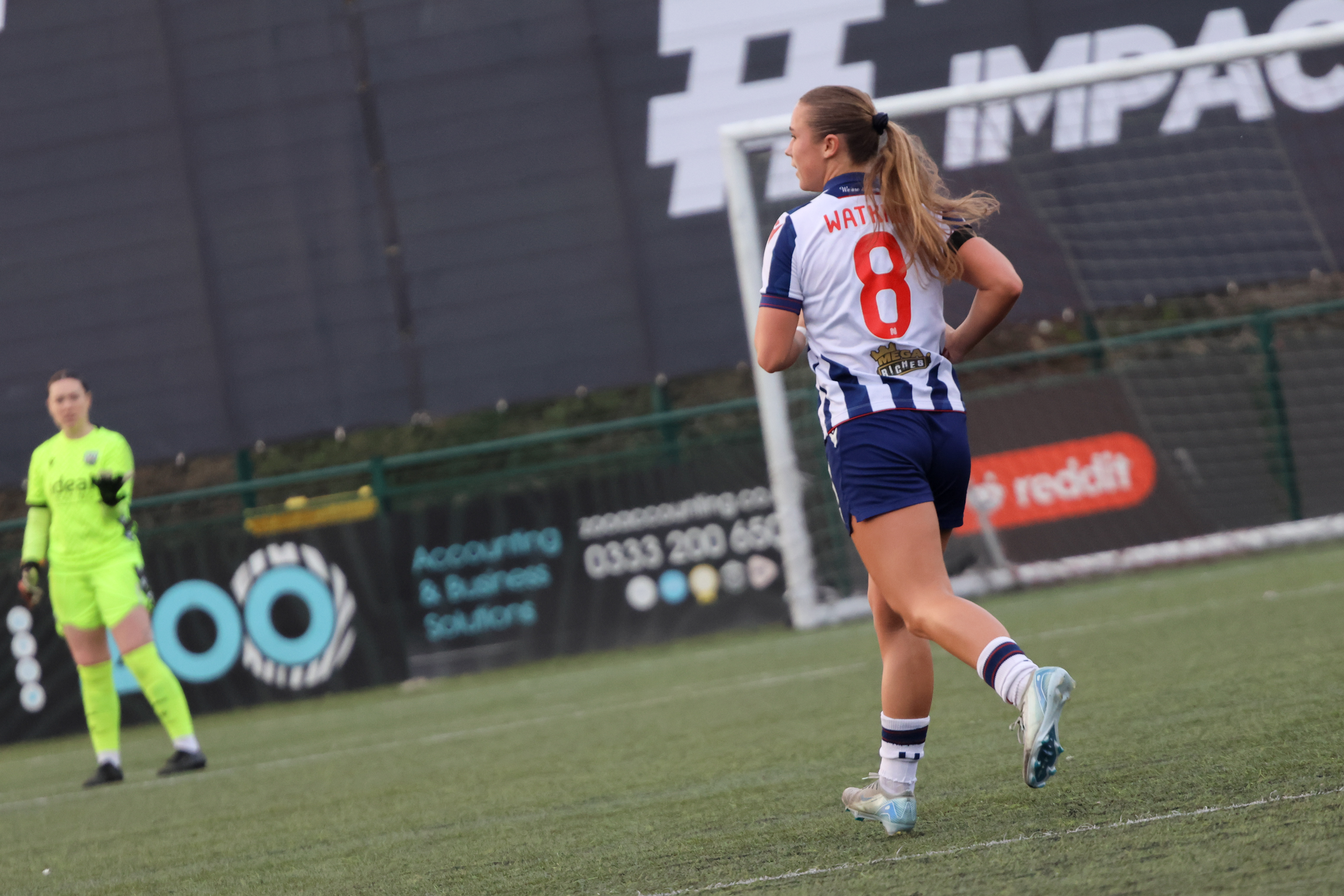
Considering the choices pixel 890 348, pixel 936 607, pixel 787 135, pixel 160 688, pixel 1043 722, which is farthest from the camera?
pixel 787 135

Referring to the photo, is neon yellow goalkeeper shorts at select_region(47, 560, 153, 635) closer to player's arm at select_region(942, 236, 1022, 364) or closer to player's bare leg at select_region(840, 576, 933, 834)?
player's bare leg at select_region(840, 576, 933, 834)

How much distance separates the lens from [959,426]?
2924 millimetres

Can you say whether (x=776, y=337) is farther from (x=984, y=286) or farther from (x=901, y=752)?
(x=901, y=752)

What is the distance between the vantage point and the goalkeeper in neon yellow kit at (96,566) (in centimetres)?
639

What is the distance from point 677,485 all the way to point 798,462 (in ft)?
2.86

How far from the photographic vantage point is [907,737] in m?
3.03

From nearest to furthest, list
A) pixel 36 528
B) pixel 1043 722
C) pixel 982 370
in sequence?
pixel 1043 722 → pixel 36 528 → pixel 982 370

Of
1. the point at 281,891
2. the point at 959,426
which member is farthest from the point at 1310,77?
the point at 281,891

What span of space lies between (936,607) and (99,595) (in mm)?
4780

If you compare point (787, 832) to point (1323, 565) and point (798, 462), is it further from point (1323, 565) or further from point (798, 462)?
point (798, 462)

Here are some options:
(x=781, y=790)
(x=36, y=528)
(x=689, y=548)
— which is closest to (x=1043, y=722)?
(x=781, y=790)

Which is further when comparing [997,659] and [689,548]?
[689,548]

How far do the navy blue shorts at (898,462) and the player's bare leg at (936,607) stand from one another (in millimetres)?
33

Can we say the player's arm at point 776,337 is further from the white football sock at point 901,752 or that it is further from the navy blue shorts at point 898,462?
the white football sock at point 901,752
